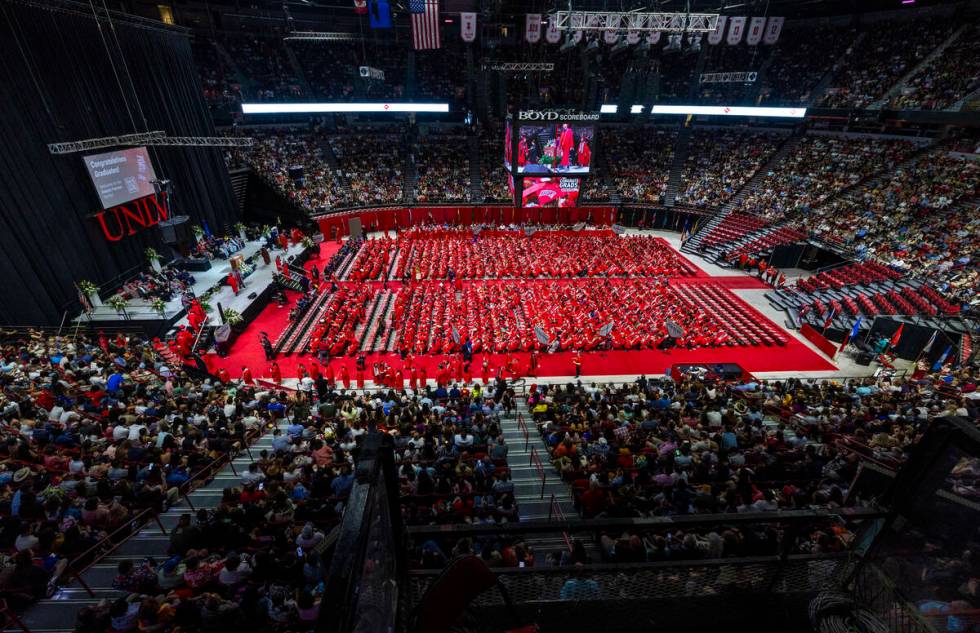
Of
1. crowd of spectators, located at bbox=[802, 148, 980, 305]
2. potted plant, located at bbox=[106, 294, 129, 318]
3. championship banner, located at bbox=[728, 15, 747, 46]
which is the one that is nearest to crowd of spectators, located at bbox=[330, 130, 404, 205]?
potted plant, located at bbox=[106, 294, 129, 318]

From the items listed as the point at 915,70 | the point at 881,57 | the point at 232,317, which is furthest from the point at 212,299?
the point at 881,57

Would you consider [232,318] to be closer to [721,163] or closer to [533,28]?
[533,28]

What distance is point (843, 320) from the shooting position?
23.3 m

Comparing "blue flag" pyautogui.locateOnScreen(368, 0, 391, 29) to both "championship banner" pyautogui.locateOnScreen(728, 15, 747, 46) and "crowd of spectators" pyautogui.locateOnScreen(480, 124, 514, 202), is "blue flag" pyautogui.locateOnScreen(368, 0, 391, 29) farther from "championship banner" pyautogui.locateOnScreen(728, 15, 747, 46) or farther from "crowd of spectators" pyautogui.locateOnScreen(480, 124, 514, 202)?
"championship banner" pyautogui.locateOnScreen(728, 15, 747, 46)

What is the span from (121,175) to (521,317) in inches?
883

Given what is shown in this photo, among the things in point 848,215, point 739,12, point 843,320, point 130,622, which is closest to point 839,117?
point 848,215

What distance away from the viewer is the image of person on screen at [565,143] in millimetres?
32062

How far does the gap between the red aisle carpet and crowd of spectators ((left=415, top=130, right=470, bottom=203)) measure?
80.2 ft

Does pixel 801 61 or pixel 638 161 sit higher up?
pixel 801 61

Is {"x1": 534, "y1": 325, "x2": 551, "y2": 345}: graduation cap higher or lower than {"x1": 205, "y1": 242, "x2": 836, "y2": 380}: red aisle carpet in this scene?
higher

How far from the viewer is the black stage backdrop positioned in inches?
722

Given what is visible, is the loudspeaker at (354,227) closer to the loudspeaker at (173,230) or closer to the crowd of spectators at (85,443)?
the loudspeaker at (173,230)

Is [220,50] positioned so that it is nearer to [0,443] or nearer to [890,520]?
[0,443]

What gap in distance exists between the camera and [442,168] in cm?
4538
